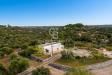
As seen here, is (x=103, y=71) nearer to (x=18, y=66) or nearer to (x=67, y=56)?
(x=67, y=56)

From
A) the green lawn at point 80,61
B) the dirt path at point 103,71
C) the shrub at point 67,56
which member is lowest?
the dirt path at point 103,71

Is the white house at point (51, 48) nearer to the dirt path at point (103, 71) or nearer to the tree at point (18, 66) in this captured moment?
the tree at point (18, 66)

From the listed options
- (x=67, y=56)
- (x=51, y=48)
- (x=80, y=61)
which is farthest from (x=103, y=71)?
(x=51, y=48)

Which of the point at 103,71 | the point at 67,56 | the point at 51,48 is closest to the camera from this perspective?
the point at 103,71

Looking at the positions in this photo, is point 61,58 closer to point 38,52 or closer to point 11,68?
point 38,52

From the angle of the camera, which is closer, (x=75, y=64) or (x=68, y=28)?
(x=75, y=64)

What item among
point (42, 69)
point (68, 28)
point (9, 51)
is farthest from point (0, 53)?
point (68, 28)

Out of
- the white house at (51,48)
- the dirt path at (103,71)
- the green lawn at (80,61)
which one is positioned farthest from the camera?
the white house at (51,48)

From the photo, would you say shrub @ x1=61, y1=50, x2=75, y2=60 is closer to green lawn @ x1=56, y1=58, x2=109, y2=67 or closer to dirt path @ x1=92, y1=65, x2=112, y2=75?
green lawn @ x1=56, y1=58, x2=109, y2=67

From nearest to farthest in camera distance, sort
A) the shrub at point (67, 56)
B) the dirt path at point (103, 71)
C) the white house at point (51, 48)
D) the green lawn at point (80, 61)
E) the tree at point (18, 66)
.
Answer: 1. the dirt path at point (103, 71)
2. the tree at point (18, 66)
3. the green lawn at point (80, 61)
4. the shrub at point (67, 56)
5. the white house at point (51, 48)

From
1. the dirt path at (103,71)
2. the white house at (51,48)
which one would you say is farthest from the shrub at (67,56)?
the white house at (51,48)

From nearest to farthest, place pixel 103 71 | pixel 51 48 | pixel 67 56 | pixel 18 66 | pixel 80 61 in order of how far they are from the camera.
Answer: pixel 103 71 < pixel 18 66 < pixel 80 61 < pixel 67 56 < pixel 51 48
